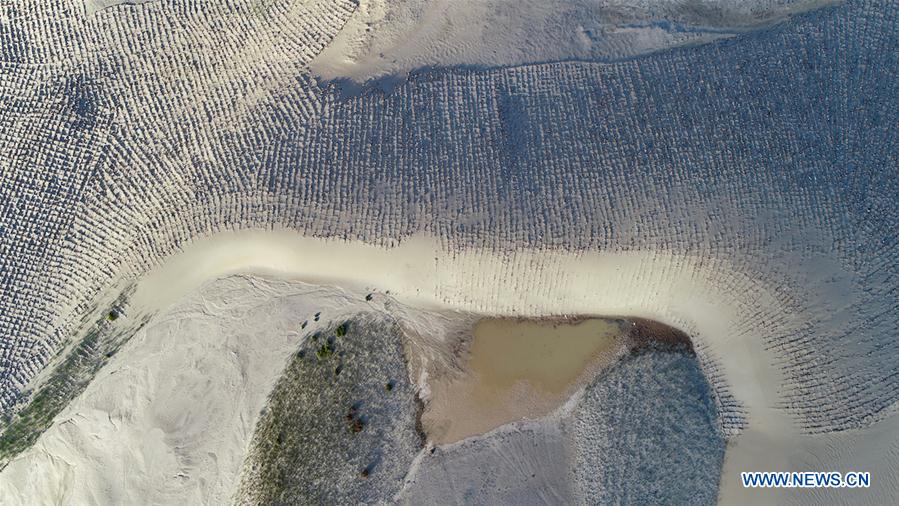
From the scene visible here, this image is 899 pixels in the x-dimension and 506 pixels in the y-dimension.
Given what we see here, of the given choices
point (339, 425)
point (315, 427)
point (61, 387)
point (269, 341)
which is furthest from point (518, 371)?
point (61, 387)

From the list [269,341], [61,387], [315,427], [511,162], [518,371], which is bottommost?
[61,387]

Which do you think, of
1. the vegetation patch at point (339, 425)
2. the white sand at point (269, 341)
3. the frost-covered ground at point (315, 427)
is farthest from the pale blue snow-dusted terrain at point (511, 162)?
the vegetation patch at point (339, 425)

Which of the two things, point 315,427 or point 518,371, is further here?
point 518,371

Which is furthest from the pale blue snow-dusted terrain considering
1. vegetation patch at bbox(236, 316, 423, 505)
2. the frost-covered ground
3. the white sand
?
vegetation patch at bbox(236, 316, 423, 505)

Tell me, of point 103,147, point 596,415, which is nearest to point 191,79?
point 103,147

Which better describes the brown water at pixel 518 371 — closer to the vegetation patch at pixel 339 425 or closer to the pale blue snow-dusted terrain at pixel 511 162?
the vegetation patch at pixel 339 425

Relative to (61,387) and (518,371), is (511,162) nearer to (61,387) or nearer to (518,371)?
(518,371)
